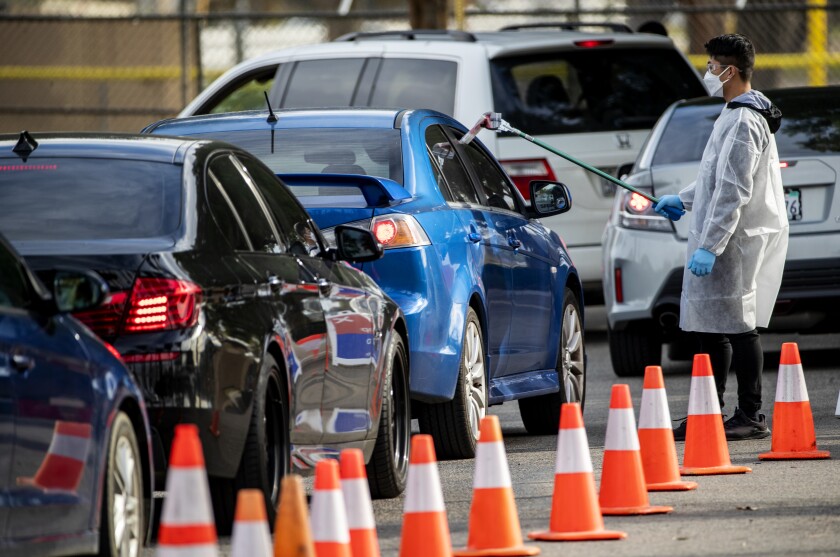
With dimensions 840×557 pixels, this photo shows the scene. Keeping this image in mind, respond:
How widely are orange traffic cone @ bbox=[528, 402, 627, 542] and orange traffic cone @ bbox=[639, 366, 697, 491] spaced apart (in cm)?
114

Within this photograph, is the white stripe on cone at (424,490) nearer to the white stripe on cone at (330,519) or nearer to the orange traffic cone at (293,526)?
the white stripe on cone at (330,519)

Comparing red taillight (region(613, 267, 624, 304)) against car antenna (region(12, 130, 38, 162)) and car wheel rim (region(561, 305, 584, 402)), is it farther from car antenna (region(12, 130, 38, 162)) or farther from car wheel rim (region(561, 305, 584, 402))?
car antenna (region(12, 130, 38, 162))

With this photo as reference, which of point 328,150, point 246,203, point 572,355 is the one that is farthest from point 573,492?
point 572,355

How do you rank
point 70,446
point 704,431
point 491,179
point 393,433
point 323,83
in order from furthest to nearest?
point 323,83
point 491,179
point 704,431
point 393,433
point 70,446

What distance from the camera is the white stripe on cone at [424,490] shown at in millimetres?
5691

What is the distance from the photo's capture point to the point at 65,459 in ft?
17.1

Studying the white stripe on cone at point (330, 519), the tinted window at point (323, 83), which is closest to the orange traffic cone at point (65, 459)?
the white stripe on cone at point (330, 519)

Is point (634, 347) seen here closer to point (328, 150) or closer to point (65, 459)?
point (328, 150)

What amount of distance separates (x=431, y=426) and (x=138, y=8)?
2864 cm

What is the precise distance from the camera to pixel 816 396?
1109cm

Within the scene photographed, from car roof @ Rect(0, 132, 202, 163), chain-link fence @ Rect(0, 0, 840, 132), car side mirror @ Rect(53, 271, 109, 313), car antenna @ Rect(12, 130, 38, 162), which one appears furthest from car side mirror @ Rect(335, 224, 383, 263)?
chain-link fence @ Rect(0, 0, 840, 132)

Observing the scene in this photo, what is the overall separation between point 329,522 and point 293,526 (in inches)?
18.7

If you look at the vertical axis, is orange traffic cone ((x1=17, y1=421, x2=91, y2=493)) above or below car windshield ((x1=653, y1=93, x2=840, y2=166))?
below

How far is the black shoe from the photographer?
9320 millimetres
